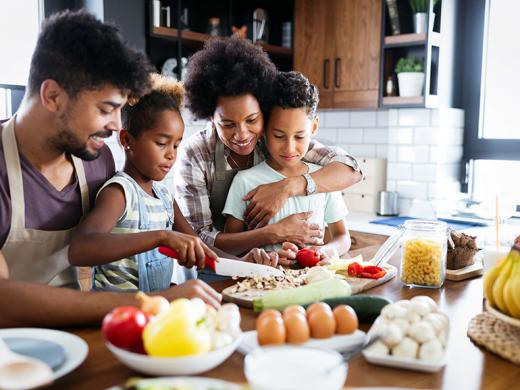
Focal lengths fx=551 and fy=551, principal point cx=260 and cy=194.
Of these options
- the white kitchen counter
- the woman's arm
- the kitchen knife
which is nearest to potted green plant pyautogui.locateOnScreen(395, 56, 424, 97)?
the white kitchen counter

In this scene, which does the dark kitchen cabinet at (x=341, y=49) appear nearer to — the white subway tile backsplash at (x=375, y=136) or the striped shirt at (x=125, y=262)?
the white subway tile backsplash at (x=375, y=136)

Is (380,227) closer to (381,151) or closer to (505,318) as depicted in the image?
(381,151)

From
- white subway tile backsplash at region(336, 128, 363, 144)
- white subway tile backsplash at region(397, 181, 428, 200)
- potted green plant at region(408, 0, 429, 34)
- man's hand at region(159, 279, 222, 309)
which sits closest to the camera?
man's hand at region(159, 279, 222, 309)

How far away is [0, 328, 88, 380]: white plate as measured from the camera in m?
0.96

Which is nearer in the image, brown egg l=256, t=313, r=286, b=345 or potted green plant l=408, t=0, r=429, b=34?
brown egg l=256, t=313, r=286, b=345

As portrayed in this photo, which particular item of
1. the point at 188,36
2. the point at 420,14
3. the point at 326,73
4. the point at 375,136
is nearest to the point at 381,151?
the point at 375,136

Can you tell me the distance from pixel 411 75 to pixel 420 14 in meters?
0.37

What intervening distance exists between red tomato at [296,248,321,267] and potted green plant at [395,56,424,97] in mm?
2033

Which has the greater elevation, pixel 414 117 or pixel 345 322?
pixel 414 117

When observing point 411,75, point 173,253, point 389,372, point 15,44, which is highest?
point 15,44

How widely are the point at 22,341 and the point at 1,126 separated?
2.48ft

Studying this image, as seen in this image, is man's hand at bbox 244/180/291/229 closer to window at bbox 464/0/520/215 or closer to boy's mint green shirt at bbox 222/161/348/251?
boy's mint green shirt at bbox 222/161/348/251

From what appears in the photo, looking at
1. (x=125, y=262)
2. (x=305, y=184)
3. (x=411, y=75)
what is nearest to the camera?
(x=125, y=262)

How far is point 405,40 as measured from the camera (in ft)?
11.3
